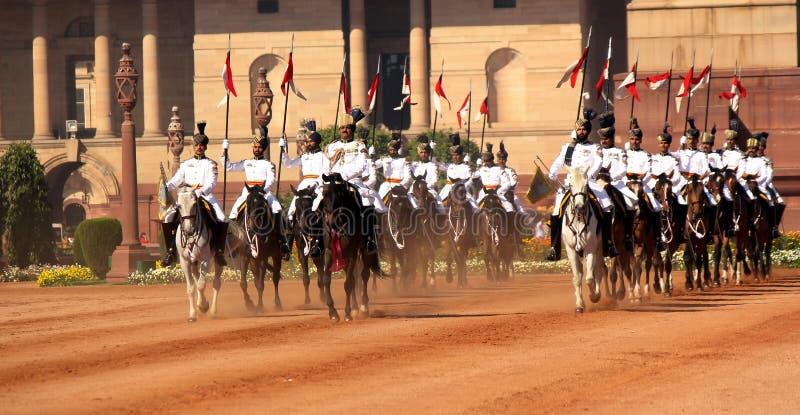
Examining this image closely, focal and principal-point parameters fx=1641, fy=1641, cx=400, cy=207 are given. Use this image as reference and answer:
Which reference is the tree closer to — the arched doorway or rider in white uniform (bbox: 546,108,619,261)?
rider in white uniform (bbox: 546,108,619,261)

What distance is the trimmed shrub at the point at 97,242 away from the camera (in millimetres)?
45094

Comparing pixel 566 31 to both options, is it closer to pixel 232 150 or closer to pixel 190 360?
pixel 232 150

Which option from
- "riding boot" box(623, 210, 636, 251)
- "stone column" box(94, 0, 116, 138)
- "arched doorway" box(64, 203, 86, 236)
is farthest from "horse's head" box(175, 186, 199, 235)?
"arched doorway" box(64, 203, 86, 236)

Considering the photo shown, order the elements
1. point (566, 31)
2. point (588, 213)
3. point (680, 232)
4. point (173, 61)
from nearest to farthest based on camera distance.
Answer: point (588, 213), point (680, 232), point (566, 31), point (173, 61)

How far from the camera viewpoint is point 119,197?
283 feet

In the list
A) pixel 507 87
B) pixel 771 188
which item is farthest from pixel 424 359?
pixel 507 87

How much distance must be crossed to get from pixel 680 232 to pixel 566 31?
186ft

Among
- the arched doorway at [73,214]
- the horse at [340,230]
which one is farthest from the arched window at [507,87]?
the horse at [340,230]

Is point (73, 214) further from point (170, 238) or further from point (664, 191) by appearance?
point (170, 238)

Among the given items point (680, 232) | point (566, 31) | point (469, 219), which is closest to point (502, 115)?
point (566, 31)

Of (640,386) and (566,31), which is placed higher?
(566,31)

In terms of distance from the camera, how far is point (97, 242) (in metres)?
45.5

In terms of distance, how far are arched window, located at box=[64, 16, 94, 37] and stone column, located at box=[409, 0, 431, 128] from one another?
67.5ft

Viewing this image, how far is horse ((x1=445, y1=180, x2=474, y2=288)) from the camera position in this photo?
32.8m
